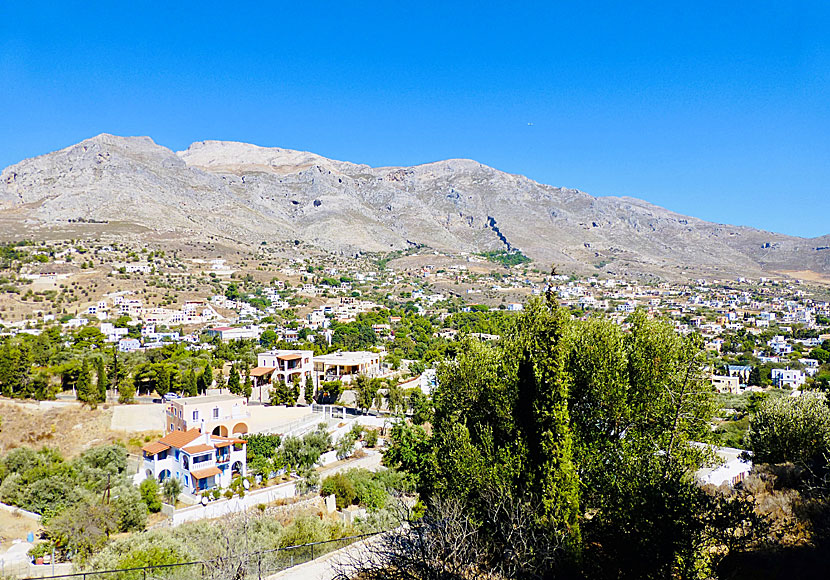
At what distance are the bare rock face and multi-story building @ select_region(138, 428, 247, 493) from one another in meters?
76.7

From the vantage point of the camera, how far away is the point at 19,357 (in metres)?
27.5

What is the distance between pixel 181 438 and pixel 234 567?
46.3 ft

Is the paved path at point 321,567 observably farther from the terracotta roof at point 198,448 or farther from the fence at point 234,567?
the terracotta roof at point 198,448

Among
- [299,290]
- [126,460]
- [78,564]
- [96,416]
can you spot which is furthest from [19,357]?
[299,290]

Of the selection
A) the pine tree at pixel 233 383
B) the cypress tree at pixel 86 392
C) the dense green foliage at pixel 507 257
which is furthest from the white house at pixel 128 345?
the dense green foliage at pixel 507 257

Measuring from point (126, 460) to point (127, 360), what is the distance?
1485 centimetres

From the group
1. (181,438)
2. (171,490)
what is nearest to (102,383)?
(181,438)

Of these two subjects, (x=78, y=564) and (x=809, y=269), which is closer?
(x=78, y=564)

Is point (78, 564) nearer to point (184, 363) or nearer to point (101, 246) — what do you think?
point (184, 363)

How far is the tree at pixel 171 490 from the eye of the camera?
1778 cm

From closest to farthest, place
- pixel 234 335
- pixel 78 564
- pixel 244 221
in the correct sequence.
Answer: pixel 78 564 → pixel 234 335 → pixel 244 221

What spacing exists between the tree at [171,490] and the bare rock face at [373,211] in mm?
78323

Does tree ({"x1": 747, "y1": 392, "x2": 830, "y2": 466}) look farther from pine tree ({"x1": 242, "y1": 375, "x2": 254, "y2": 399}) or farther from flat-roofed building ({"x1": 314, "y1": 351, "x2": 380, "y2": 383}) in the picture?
flat-roofed building ({"x1": 314, "y1": 351, "x2": 380, "y2": 383})

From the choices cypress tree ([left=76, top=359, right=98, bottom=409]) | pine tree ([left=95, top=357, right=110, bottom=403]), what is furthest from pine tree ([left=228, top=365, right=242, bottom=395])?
cypress tree ([left=76, top=359, right=98, bottom=409])
